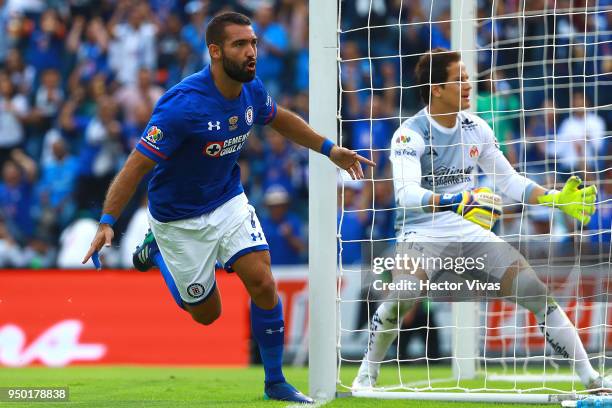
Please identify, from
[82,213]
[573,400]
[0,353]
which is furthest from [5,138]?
[573,400]

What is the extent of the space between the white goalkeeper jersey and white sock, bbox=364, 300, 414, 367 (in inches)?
22.5

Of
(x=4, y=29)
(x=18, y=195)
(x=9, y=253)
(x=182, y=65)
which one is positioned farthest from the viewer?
(x=4, y=29)

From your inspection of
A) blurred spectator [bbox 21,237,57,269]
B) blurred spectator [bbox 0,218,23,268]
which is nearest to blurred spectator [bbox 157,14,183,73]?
blurred spectator [bbox 21,237,57,269]

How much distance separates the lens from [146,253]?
8359 millimetres


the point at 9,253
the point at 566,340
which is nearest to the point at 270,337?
the point at 566,340

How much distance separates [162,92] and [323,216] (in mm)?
9775

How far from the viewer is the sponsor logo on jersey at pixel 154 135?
277 inches

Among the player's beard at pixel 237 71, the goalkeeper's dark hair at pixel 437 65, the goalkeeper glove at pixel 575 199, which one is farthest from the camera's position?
the goalkeeper's dark hair at pixel 437 65

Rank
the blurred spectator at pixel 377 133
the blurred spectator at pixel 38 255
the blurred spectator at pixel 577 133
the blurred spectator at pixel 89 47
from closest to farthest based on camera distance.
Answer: the blurred spectator at pixel 577 133 → the blurred spectator at pixel 377 133 → the blurred spectator at pixel 38 255 → the blurred spectator at pixel 89 47

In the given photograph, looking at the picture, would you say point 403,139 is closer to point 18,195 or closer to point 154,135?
point 154,135

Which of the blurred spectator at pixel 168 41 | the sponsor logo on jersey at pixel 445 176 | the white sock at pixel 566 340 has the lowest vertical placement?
the white sock at pixel 566 340

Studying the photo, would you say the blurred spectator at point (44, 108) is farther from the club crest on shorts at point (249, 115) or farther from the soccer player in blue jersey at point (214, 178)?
the club crest on shorts at point (249, 115)

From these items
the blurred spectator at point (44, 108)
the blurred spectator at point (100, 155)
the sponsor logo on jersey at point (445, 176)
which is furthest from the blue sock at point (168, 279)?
the blurred spectator at point (44, 108)

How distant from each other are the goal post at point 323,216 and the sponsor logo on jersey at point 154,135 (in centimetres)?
114
